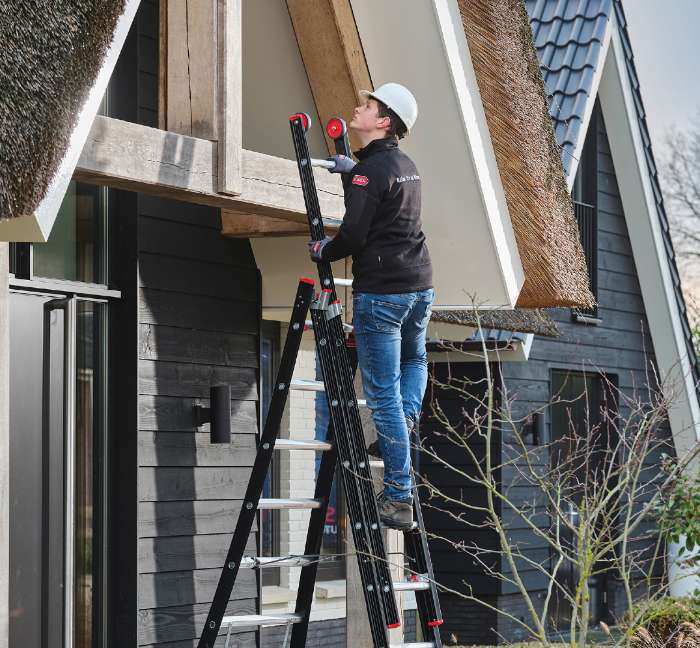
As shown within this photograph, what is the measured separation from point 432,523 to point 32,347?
5.71 meters

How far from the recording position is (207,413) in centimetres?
673

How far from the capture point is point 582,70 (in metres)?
12.0

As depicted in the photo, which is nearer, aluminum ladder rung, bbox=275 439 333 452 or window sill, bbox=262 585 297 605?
aluminum ladder rung, bbox=275 439 333 452

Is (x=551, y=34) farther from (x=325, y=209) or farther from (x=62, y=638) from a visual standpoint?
(x=62, y=638)

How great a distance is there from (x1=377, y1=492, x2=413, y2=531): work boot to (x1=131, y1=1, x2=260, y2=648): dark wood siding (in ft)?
5.60

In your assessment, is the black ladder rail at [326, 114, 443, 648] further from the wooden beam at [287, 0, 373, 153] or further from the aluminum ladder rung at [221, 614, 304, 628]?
the wooden beam at [287, 0, 373, 153]

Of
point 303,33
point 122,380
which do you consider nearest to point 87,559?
point 122,380

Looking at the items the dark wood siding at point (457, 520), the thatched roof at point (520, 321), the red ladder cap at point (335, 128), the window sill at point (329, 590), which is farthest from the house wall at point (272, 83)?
the dark wood siding at point (457, 520)

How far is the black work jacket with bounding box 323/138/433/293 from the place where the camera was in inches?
194

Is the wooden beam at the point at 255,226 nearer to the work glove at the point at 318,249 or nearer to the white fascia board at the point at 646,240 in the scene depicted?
the work glove at the point at 318,249

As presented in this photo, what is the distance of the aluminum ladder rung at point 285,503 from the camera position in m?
5.10

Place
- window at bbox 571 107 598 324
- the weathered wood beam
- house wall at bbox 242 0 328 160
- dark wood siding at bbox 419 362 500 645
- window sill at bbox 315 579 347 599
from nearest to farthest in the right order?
the weathered wood beam < house wall at bbox 242 0 328 160 < window sill at bbox 315 579 347 599 < dark wood siding at bbox 419 362 500 645 < window at bbox 571 107 598 324

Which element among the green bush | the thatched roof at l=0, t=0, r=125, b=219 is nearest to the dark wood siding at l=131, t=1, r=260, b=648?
the thatched roof at l=0, t=0, r=125, b=219

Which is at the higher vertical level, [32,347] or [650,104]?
[650,104]
